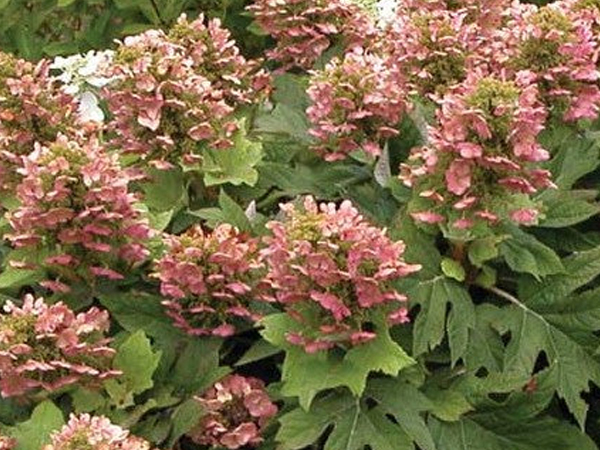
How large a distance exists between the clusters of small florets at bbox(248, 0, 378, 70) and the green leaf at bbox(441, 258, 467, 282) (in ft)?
3.03

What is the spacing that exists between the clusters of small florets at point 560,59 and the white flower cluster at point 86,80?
3.33 feet

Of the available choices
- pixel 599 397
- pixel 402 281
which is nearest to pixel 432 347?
pixel 402 281

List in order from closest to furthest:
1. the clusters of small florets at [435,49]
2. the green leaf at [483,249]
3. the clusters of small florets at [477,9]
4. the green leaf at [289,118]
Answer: the green leaf at [483,249] < the clusters of small florets at [435,49] < the green leaf at [289,118] < the clusters of small florets at [477,9]

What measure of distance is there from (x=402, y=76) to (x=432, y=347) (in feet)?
2.30

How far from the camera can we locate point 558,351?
96.3 inches

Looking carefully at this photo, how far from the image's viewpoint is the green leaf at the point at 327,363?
226cm

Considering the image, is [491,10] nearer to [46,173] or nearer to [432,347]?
[432,347]

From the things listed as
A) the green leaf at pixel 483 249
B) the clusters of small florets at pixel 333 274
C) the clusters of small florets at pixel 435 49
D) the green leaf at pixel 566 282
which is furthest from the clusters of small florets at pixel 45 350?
the clusters of small florets at pixel 435 49

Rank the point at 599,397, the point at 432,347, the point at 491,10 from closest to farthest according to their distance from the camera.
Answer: the point at 432,347 → the point at 599,397 → the point at 491,10

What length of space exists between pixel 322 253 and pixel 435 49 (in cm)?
74

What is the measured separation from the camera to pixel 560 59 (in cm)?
263

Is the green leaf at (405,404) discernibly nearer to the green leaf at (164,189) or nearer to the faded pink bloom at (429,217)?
the faded pink bloom at (429,217)

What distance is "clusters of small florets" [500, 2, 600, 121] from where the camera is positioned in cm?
261

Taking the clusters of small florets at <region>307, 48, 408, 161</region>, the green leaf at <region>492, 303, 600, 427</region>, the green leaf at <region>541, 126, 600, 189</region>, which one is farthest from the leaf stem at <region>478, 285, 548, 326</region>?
the clusters of small florets at <region>307, 48, 408, 161</region>
